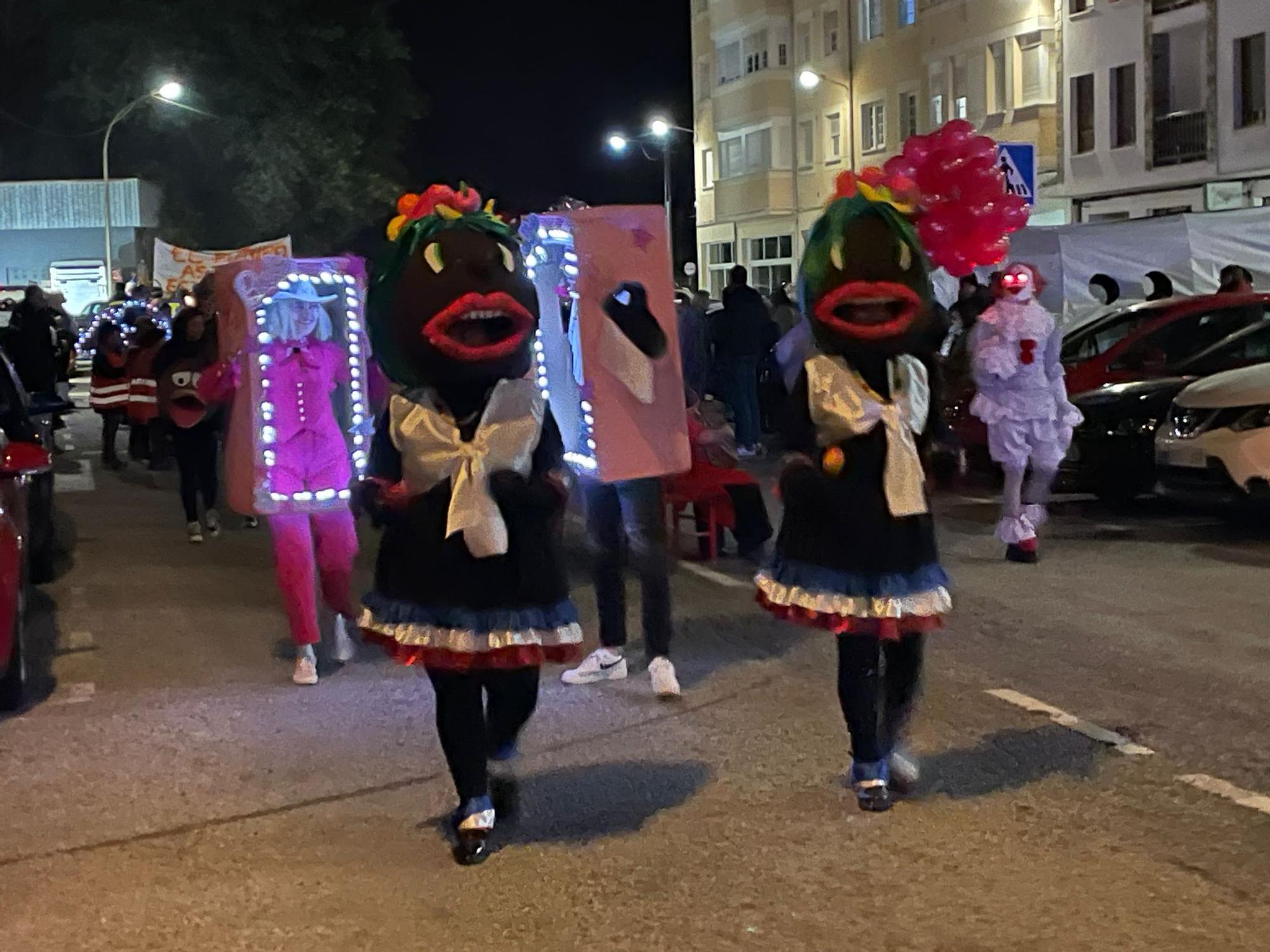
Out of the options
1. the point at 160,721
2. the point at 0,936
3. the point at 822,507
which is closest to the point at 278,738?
the point at 160,721

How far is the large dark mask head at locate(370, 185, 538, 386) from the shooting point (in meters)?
5.18

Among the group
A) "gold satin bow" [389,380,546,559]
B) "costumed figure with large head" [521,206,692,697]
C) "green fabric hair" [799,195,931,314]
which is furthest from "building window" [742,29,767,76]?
"gold satin bow" [389,380,546,559]

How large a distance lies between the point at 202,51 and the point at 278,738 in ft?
141

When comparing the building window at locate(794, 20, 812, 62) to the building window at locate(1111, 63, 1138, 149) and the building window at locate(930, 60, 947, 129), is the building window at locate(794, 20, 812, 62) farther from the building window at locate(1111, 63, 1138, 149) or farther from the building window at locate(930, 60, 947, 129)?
the building window at locate(1111, 63, 1138, 149)

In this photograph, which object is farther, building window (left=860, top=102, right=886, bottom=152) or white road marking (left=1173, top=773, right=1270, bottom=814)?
building window (left=860, top=102, right=886, bottom=152)

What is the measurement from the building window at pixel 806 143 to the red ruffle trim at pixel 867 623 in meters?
40.6

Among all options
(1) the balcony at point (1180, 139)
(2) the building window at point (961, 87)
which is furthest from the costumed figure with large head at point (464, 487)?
(2) the building window at point (961, 87)

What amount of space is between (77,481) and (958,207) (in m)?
13.5

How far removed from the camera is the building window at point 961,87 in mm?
37219

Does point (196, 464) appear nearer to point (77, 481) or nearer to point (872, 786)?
point (77, 481)

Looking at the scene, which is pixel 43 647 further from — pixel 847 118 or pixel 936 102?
pixel 847 118

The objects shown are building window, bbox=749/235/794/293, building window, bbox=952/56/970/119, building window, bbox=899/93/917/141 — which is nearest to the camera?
building window, bbox=952/56/970/119

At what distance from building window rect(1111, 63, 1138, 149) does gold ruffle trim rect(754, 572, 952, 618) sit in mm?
29705

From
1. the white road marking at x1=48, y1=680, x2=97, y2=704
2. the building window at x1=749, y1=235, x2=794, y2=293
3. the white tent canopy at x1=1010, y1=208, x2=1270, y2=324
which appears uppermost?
the building window at x1=749, y1=235, x2=794, y2=293
